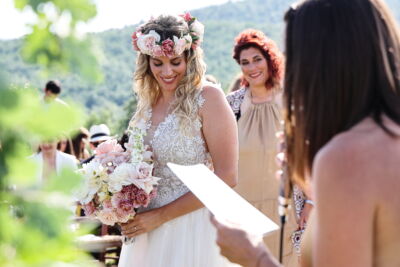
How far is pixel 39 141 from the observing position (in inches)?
34.6

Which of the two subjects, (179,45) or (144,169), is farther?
(179,45)

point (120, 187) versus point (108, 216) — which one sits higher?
point (120, 187)

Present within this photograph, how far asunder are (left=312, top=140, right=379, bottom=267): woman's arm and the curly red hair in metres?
3.88

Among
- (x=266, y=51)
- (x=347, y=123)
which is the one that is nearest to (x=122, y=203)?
(x=347, y=123)

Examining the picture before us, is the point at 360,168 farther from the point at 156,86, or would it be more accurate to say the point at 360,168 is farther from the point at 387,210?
the point at 156,86

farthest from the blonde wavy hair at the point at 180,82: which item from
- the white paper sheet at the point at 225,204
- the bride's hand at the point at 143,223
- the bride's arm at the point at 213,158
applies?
the white paper sheet at the point at 225,204

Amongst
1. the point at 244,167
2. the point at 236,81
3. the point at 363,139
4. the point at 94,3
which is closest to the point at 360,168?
the point at 363,139

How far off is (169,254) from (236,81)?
350 centimetres

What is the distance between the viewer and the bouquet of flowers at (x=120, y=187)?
136 inches

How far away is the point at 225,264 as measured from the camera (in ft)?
11.8

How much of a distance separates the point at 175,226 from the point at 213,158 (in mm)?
446

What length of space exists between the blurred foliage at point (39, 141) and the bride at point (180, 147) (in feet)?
8.68

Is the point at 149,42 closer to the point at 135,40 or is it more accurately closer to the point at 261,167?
the point at 135,40

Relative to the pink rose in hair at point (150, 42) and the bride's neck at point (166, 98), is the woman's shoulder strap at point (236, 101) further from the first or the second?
the pink rose in hair at point (150, 42)
